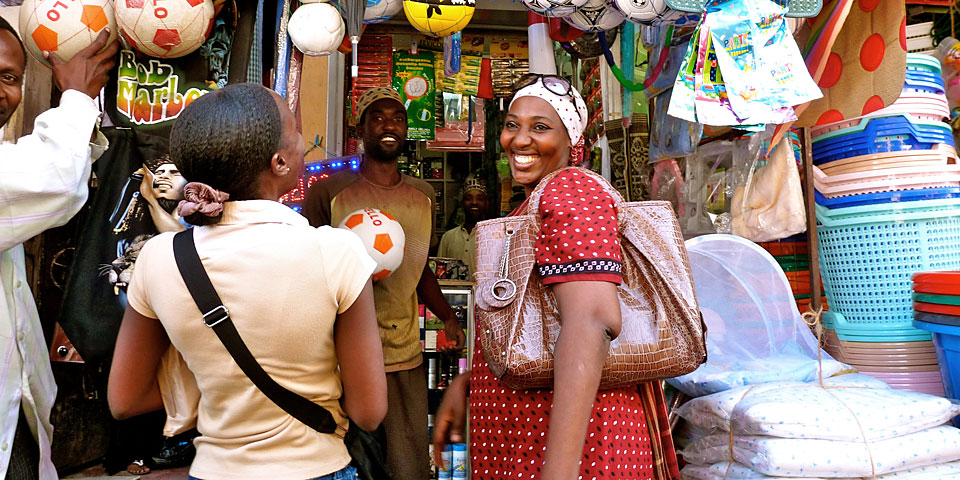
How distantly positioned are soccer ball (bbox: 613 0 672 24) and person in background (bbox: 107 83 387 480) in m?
1.56

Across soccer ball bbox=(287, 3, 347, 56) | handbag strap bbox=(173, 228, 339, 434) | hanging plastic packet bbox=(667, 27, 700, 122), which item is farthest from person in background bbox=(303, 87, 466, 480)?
handbag strap bbox=(173, 228, 339, 434)

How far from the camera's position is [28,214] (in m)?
1.60

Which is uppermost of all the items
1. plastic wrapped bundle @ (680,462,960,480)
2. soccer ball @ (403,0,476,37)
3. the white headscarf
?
soccer ball @ (403,0,476,37)

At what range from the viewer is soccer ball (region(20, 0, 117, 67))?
200 cm

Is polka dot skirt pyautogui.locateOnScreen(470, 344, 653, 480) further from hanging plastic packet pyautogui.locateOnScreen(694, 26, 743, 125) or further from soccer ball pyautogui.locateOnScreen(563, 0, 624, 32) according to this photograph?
soccer ball pyautogui.locateOnScreen(563, 0, 624, 32)

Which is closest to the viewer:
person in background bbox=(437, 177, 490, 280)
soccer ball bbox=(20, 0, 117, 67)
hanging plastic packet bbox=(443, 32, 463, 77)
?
soccer ball bbox=(20, 0, 117, 67)

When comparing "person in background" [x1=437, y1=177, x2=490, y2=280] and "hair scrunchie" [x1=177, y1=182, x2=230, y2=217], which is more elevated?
"person in background" [x1=437, y1=177, x2=490, y2=280]

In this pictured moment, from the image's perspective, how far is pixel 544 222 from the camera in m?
1.33

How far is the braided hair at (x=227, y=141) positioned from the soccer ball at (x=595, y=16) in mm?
1655

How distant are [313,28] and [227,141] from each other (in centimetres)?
144

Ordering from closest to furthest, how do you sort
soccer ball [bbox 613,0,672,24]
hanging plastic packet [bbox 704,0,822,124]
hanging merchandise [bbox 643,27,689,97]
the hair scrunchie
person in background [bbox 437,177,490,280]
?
1. the hair scrunchie
2. hanging plastic packet [bbox 704,0,822,124]
3. soccer ball [bbox 613,0,672,24]
4. hanging merchandise [bbox 643,27,689,97]
5. person in background [bbox 437,177,490,280]

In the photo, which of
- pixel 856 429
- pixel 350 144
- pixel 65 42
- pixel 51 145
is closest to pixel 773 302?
pixel 856 429

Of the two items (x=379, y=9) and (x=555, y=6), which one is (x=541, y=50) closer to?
(x=555, y=6)

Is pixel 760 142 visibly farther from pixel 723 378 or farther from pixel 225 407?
pixel 225 407
